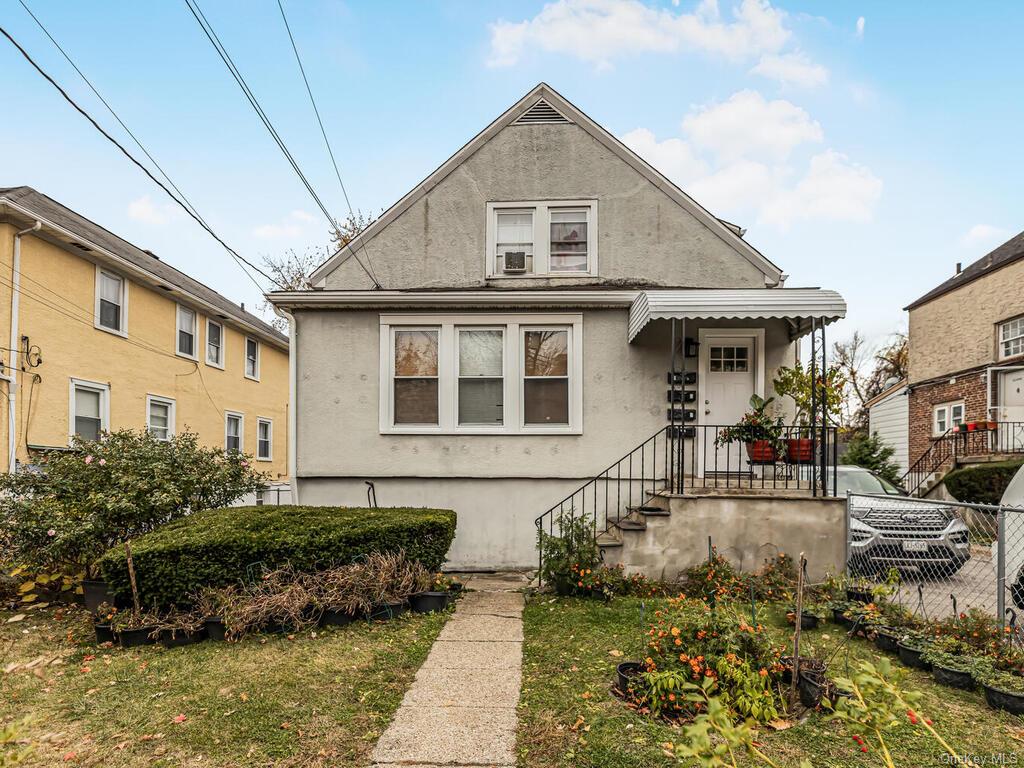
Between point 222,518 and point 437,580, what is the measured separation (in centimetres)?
249

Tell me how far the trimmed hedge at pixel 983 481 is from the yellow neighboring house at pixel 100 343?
57.4 ft

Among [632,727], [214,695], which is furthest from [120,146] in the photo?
[632,727]

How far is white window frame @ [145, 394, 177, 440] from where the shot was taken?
1356 centimetres

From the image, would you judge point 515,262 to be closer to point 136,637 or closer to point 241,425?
point 136,637

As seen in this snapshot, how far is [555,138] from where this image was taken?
29.4ft

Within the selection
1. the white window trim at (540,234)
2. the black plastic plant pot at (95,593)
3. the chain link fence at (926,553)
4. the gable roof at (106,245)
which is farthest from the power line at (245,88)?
the chain link fence at (926,553)

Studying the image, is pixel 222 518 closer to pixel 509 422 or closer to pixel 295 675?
pixel 295 675

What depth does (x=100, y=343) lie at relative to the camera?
12.1 metres

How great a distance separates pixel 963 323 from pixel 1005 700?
17089mm

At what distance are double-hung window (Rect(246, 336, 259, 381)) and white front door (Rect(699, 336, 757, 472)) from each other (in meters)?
14.6

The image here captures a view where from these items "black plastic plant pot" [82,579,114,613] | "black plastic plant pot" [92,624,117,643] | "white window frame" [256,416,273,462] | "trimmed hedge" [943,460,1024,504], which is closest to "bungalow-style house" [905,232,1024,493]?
"trimmed hedge" [943,460,1024,504]

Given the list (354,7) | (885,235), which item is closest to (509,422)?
(354,7)

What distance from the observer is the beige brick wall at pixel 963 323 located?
15383mm

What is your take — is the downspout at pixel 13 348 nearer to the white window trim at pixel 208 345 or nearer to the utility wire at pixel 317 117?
the white window trim at pixel 208 345
